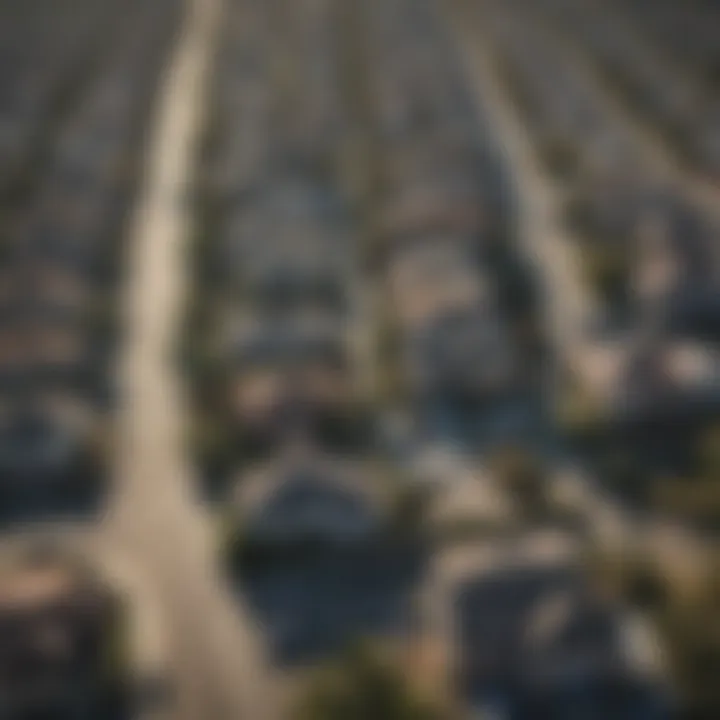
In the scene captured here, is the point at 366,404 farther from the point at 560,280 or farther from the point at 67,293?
the point at 67,293

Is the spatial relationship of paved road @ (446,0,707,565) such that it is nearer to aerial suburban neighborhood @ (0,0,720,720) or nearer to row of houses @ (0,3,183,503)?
aerial suburban neighborhood @ (0,0,720,720)

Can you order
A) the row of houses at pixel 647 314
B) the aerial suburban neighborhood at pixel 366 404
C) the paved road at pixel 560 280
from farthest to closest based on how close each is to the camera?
the row of houses at pixel 647 314, the paved road at pixel 560 280, the aerial suburban neighborhood at pixel 366 404

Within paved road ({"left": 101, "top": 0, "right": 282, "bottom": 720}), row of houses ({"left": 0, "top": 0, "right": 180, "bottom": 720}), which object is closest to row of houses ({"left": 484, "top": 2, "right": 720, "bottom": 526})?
paved road ({"left": 101, "top": 0, "right": 282, "bottom": 720})

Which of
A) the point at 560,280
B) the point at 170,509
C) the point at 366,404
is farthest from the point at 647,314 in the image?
the point at 170,509

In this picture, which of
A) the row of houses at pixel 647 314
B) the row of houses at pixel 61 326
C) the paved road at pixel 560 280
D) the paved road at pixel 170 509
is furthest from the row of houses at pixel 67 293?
the row of houses at pixel 647 314

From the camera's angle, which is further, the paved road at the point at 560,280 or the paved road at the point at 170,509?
the paved road at the point at 560,280

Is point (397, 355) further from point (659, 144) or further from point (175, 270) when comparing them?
point (659, 144)

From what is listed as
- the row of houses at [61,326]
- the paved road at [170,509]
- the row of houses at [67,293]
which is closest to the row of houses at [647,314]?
the paved road at [170,509]

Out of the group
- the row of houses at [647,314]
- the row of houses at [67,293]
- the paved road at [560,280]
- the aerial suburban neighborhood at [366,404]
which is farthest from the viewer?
the row of houses at [67,293]

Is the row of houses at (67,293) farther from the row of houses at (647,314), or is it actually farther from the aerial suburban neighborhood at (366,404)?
the row of houses at (647,314)
